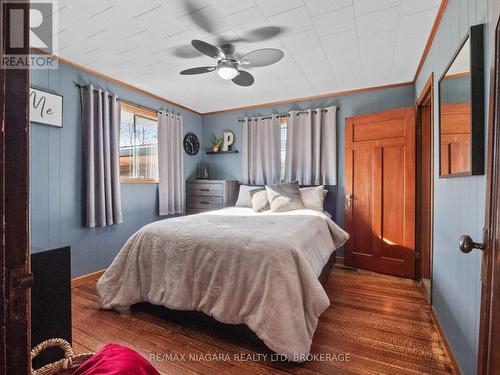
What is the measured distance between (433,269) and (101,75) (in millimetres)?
4035

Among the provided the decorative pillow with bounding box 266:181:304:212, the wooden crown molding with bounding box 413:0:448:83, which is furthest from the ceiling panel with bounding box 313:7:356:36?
the decorative pillow with bounding box 266:181:304:212

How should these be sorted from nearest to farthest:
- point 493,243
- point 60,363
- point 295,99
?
point 493,243 → point 60,363 → point 295,99

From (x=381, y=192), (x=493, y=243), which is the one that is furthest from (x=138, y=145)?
(x=493, y=243)

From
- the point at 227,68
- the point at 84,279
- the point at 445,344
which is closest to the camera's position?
the point at 445,344

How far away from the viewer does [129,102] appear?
3.44 m

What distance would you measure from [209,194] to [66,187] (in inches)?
77.3

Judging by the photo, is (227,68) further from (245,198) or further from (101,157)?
(245,198)

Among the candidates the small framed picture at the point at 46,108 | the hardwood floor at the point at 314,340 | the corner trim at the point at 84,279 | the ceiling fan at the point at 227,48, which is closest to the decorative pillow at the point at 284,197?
the hardwood floor at the point at 314,340

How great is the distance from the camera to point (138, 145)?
3668 mm

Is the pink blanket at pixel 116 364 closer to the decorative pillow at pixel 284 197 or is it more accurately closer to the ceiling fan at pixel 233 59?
the ceiling fan at pixel 233 59

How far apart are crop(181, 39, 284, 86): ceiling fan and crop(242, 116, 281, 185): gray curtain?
1.51 m

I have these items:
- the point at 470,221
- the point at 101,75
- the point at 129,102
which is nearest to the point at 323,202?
the point at 470,221

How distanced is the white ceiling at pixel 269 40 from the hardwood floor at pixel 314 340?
2333 mm

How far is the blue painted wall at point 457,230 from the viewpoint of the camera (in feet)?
3.91
